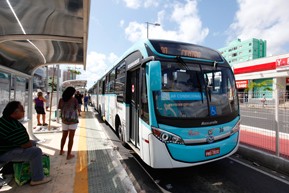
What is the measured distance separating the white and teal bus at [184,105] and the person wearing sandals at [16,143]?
207cm

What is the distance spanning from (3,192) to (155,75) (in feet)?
11.3

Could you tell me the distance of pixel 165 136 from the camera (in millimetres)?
3359

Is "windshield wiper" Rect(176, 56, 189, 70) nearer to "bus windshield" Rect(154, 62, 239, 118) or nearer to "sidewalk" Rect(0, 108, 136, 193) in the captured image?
"bus windshield" Rect(154, 62, 239, 118)

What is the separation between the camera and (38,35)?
402cm

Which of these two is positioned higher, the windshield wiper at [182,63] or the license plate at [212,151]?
the windshield wiper at [182,63]

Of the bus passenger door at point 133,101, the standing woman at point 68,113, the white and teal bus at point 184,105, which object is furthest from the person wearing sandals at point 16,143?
the bus passenger door at point 133,101

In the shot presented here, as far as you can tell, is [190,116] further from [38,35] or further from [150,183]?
[38,35]

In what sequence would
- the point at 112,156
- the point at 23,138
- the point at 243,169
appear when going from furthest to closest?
1. the point at 112,156
2. the point at 243,169
3. the point at 23,138

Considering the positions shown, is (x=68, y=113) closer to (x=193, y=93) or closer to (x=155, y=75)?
(x=155, y=75)

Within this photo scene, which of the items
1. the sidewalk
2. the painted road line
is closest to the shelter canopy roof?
the sidewalk

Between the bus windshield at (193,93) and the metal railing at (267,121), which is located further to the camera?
the metal railing at (267,121)

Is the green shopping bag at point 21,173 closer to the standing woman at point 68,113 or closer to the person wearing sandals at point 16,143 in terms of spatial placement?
the person wearing sandals at point 16,143

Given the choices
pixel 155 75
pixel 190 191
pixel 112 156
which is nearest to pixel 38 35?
pixel 155 75

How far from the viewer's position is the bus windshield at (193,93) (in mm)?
3541
